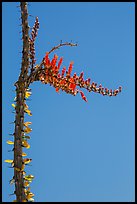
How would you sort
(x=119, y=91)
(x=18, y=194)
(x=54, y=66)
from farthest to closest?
1. (x=119, y=91)
2. (x=54, y=66)
3. (x=18, y=194)

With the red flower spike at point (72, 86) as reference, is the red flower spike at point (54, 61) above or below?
above

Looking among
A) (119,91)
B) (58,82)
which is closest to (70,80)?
(58,82)

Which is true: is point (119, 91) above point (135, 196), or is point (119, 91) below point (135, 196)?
above

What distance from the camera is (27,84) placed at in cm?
707

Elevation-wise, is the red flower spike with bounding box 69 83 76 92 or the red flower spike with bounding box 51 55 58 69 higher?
the red flower spike with bounding box 51 55 58 69

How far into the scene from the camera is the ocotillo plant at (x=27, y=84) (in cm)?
664

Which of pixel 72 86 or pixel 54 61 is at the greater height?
pixel 54 61

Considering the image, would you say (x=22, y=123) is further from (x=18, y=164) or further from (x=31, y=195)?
(x=31, y=195)

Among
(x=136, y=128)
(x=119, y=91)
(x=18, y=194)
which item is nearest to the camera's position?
(x=18, y=194)

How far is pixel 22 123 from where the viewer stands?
6.82 meters

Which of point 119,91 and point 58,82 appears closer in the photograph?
point 58,82

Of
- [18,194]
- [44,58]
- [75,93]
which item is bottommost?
A: [18,194]

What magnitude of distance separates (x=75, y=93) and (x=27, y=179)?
1.66 m

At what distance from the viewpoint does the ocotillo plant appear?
6.64 meters
